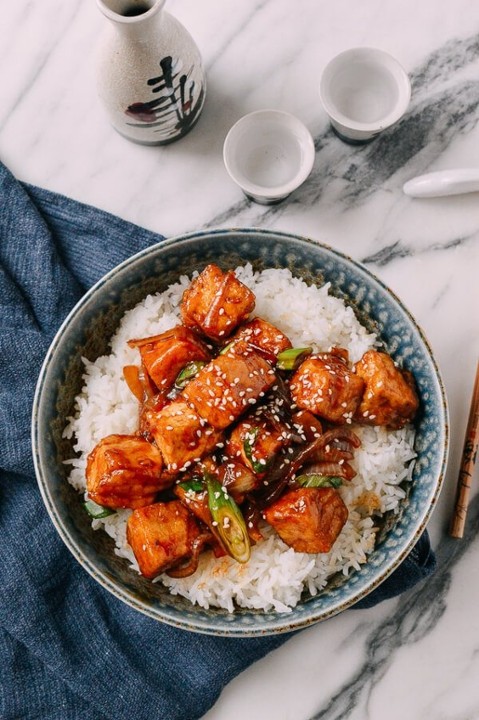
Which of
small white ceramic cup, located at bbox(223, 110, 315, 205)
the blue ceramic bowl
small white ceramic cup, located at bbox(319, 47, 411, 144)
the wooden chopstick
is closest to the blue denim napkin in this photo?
the wooden chopstick

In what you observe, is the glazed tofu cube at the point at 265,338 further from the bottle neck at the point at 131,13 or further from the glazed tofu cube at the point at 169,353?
the bottle neck at the point at 131,13

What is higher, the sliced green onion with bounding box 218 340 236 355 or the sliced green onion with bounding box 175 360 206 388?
the sliced green onion with bounding box 218 340 236 355

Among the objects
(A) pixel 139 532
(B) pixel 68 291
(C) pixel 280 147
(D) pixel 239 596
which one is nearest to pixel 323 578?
(D) pixel 239 596

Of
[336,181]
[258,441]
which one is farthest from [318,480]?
[336,181]

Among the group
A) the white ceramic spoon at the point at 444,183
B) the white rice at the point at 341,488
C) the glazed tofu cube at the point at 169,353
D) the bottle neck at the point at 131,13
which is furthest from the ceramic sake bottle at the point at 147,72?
the white ceramic spoon at the point at 444,183

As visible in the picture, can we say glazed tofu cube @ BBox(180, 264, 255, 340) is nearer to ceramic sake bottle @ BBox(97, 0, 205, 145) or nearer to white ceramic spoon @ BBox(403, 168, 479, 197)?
ceramic sake bottle @ BBox(97, 0, 205, 145)

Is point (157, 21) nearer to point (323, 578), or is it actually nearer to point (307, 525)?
point (307, 525)
